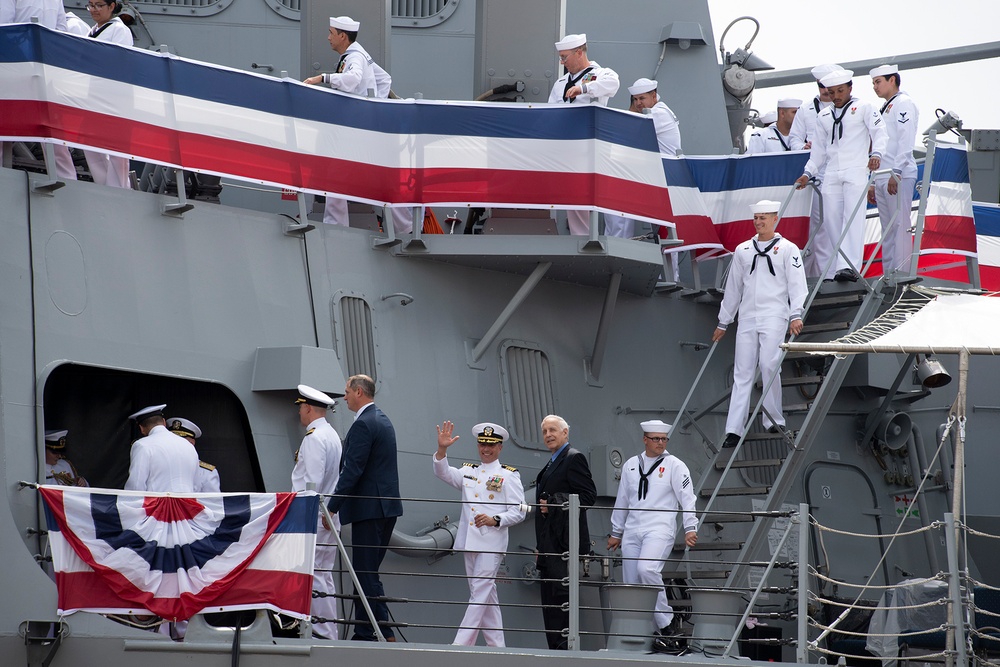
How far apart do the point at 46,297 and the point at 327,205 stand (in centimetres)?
218

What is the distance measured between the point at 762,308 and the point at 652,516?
5.62ft

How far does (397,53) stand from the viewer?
1031cm

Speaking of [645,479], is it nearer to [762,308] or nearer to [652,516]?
[652,516]

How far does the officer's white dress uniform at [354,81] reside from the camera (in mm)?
8625

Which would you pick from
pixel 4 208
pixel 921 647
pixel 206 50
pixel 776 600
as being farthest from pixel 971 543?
pixel 4 208

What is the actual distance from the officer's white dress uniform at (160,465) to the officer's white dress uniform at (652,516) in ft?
7.75

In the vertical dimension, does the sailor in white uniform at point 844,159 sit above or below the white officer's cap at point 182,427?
above

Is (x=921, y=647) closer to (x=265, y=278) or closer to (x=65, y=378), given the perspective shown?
(x=265, y=278)

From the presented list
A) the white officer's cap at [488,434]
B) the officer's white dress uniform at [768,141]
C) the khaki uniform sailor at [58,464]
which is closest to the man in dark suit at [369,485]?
the white officer's cap at [488,434]

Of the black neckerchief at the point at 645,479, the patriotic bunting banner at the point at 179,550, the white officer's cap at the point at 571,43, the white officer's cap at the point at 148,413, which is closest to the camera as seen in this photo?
the patriotic bunting banner at the point at 179,550

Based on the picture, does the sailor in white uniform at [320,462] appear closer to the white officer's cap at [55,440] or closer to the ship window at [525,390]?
the white officer's cap at [55,440]

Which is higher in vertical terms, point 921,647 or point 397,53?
point 397,53

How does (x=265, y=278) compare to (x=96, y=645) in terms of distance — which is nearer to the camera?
(x=96, y=645)

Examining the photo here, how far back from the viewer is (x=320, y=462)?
24.1 ft
